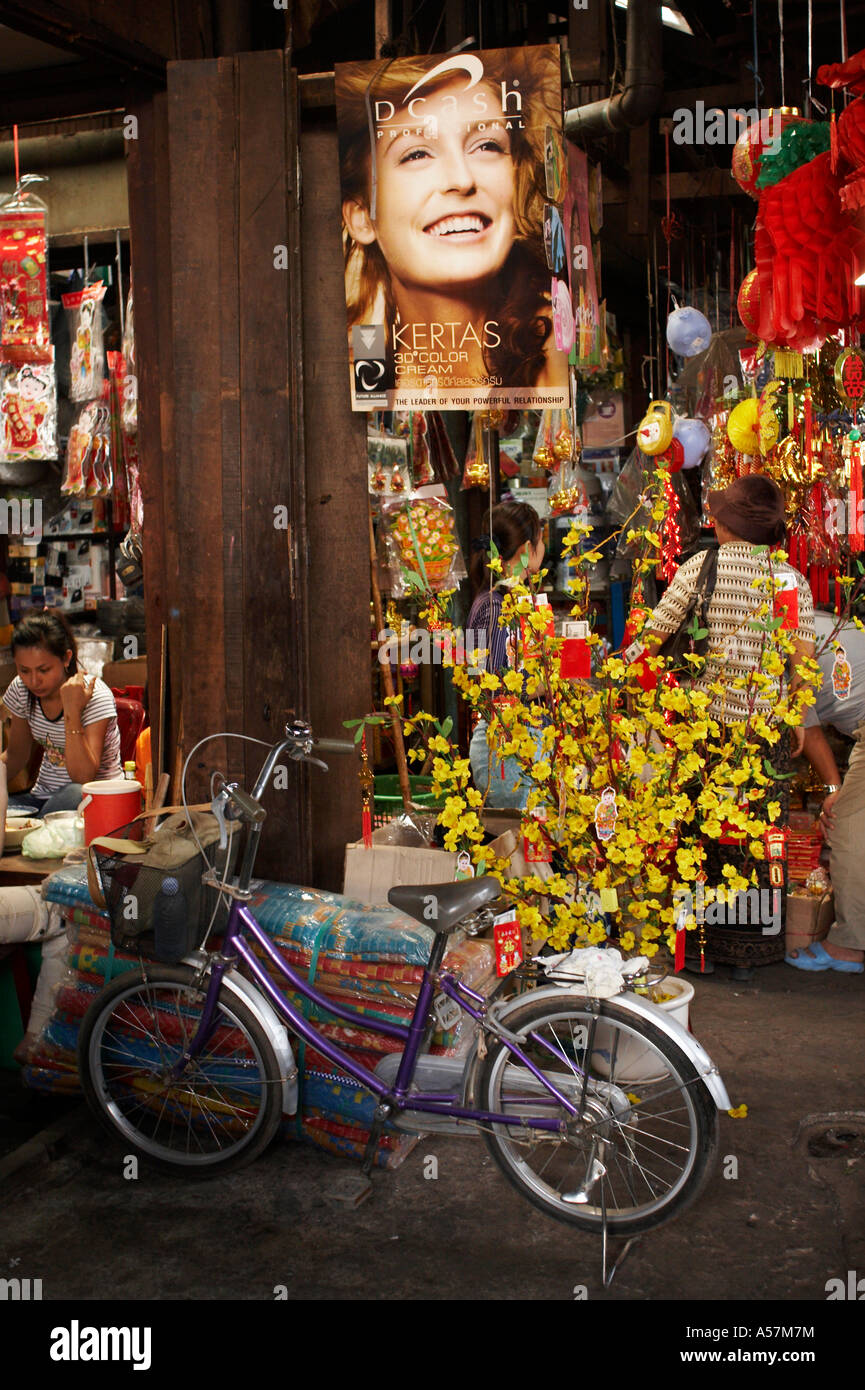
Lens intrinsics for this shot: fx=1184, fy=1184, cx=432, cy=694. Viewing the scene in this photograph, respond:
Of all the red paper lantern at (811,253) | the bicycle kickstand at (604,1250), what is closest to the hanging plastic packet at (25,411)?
the red paper lantern at (811,253)

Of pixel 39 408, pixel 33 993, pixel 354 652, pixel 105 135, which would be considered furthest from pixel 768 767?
pixel 105 135

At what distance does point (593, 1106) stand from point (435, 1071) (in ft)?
1.46

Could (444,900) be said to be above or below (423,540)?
below

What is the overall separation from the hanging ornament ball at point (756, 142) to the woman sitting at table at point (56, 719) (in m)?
3.20

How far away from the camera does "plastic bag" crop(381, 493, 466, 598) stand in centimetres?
490

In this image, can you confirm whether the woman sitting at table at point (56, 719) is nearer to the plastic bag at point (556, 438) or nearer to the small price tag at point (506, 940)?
the small price tag at point (506, 940)

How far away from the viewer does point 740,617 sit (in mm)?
4715

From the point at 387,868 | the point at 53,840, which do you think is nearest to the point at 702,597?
the point at 387,868

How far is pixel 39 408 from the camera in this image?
583 centimetres

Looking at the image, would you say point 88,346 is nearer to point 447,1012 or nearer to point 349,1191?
point 447,1012

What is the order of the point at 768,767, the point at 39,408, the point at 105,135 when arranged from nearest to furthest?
the point at 768,767 < the point at 39,408 < the point at 105,135

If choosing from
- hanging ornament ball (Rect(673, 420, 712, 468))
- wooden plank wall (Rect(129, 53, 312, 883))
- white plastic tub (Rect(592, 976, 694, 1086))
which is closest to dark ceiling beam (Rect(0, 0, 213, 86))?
wooden plank wall (Rect(129, 53, 312, 883))

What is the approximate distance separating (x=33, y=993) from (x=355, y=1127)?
1314mm
